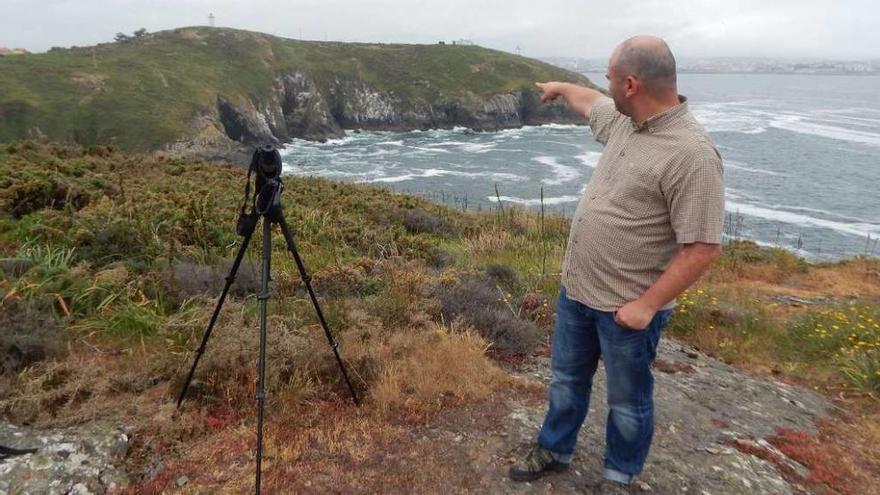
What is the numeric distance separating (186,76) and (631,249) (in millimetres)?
62936

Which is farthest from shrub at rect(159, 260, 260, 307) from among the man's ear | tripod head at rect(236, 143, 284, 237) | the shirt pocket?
the man's ear

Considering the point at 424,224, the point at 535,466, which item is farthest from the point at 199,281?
the point at 424,224

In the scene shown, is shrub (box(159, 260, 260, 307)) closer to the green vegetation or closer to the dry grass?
the dry grass

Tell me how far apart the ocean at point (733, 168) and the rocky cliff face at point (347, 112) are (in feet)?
9.11

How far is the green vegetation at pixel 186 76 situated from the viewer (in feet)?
138

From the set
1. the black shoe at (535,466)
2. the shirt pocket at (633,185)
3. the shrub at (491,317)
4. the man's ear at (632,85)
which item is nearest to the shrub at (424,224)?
the shrub at (491,317)

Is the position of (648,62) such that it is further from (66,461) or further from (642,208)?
(66,461)

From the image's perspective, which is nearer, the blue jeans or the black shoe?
the blue jeans

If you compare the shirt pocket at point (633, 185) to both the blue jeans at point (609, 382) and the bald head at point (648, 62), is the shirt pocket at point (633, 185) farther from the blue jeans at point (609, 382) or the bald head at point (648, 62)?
the blue jeans at point (609, 382)

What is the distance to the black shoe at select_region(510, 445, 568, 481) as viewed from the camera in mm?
3492

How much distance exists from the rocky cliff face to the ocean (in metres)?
2.78

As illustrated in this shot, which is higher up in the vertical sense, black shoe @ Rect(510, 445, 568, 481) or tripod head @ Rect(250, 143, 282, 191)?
tripod head @ Rect(250, 143, 282, 191)

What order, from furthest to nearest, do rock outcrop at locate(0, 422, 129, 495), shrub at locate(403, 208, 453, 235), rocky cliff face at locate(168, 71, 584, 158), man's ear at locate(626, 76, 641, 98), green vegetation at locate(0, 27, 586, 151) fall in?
rocky cliff face at locate(168, 71, 584, 158), green vegetation at locate(0, 27, 586, 151), shrub at locate(403, 208, 453, 235), rock outcrop at locate(0, 422, 129, 495), man's ear at locate(626, 76, 641, 98)

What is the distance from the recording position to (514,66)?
87938mm
